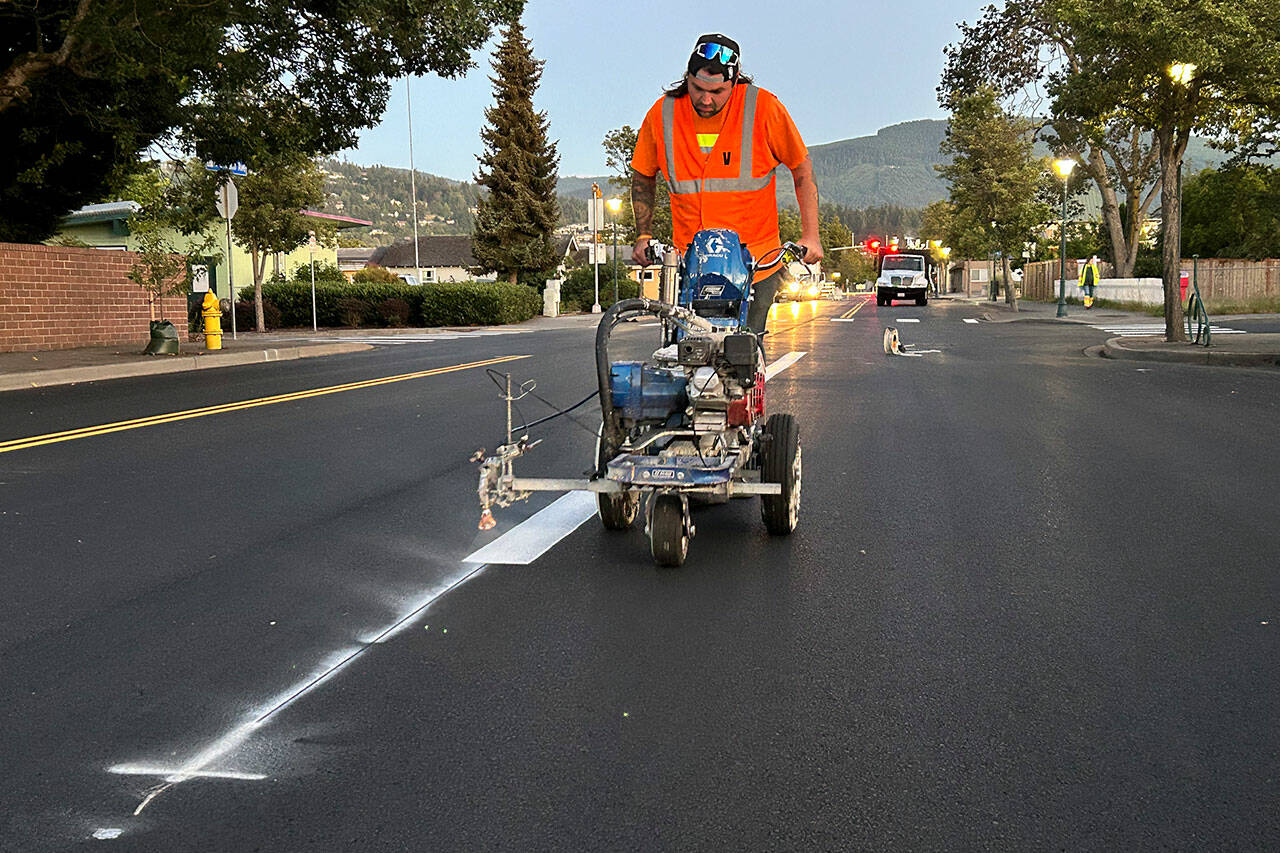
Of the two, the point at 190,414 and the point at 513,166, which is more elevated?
the point at 513,166

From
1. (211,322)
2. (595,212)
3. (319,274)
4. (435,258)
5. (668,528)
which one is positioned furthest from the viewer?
(435,258)

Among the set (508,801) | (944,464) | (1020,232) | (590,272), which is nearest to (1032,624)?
(508,801)

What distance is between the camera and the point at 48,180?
22.2m

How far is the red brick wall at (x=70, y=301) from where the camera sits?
67.7 feet

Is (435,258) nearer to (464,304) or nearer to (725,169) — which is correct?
(464,304)

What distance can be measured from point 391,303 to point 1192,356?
24.6 m

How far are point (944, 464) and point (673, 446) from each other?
134 inches

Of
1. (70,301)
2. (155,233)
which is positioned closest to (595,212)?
(155,233)

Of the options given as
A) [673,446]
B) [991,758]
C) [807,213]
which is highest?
[807,213]

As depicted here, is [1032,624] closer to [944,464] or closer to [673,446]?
[673,446]

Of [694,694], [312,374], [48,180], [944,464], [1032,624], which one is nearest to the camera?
[694,694]

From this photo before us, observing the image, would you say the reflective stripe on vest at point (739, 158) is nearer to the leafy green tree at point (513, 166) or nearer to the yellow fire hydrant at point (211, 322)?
the yellow fire hydrant at point (211, 322)

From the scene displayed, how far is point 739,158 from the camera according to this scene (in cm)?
586

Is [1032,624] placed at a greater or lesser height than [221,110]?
lesser
